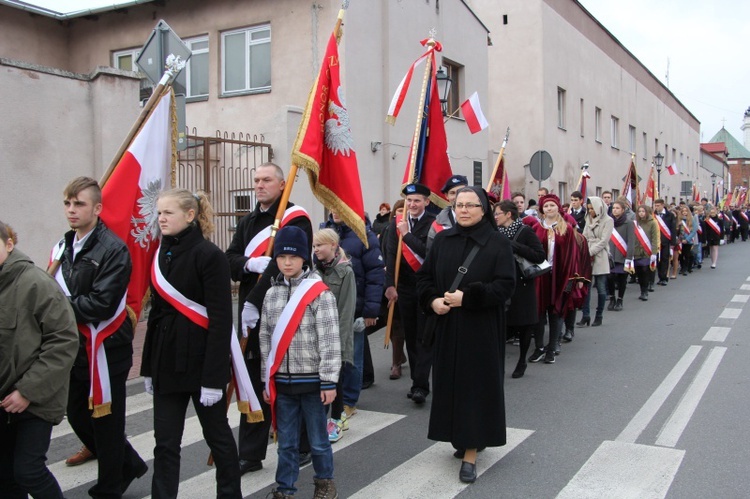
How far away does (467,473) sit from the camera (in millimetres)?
4676

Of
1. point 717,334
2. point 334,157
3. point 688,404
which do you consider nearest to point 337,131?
point 334,157

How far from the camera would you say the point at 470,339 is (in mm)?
4844

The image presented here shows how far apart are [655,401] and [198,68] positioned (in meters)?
12.9

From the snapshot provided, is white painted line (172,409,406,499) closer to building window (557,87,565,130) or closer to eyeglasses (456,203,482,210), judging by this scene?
eyeglasses (456,203,482,210)

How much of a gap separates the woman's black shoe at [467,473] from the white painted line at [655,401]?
139cm

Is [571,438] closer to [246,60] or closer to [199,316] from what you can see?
[199,316]

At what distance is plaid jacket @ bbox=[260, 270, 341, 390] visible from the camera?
4105 mm

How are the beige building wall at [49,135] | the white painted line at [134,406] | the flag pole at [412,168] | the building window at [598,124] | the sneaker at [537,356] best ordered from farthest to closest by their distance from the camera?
the building window at [598,124], the beige building wall at [49,135], the sneaker at [537,356], the flag pole at [412,168], the white painted line at [134,406]

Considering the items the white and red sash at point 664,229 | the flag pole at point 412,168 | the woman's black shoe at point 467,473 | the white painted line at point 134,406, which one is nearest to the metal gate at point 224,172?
the flag pole at point 412,168

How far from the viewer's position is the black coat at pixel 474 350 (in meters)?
4.77

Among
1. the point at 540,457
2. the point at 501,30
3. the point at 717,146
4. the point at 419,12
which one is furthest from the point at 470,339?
the point at 717,146

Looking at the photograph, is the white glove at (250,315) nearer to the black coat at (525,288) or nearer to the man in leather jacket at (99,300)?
the man in leather jacket at (99,300)

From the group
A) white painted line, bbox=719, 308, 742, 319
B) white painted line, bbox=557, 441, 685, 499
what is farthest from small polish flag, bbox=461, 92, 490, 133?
white painted line, bbox=557, 441, 685, 499

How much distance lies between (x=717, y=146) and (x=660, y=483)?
95.0m
